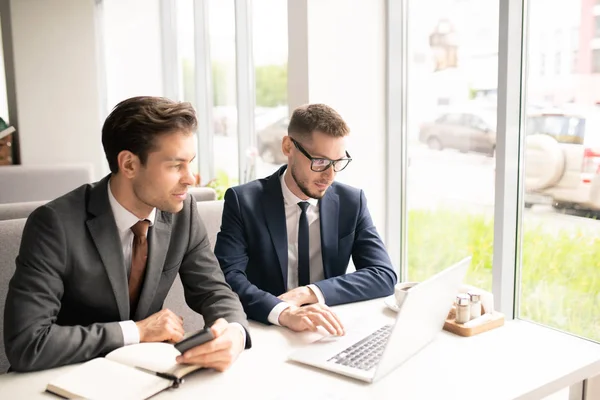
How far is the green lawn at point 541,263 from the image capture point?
2.32 meters

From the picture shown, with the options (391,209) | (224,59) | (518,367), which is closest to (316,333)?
(518,367)

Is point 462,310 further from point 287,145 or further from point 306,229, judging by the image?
point 287,145

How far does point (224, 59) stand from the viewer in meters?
4.62

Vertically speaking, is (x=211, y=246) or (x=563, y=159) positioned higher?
(x=563, y=159)

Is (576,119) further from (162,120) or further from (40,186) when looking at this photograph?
(40,186)

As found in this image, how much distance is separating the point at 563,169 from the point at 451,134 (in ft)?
2.01

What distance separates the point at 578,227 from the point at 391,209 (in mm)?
1088

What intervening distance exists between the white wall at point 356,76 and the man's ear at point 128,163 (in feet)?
4.78

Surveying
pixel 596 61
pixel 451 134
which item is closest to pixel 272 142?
pixel 451 134

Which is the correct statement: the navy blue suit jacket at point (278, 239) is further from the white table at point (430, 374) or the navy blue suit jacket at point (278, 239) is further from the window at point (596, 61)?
the window at point (596, 61)

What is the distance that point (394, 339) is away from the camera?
1331 mm

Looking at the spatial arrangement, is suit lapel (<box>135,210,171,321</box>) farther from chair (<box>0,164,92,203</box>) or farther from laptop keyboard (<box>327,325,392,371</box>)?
chair (<box>0,164,92,203</box>)

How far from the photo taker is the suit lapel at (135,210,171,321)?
1.73 meters

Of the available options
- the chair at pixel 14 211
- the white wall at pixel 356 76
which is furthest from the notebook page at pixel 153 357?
the white wall at pixel 356 76
